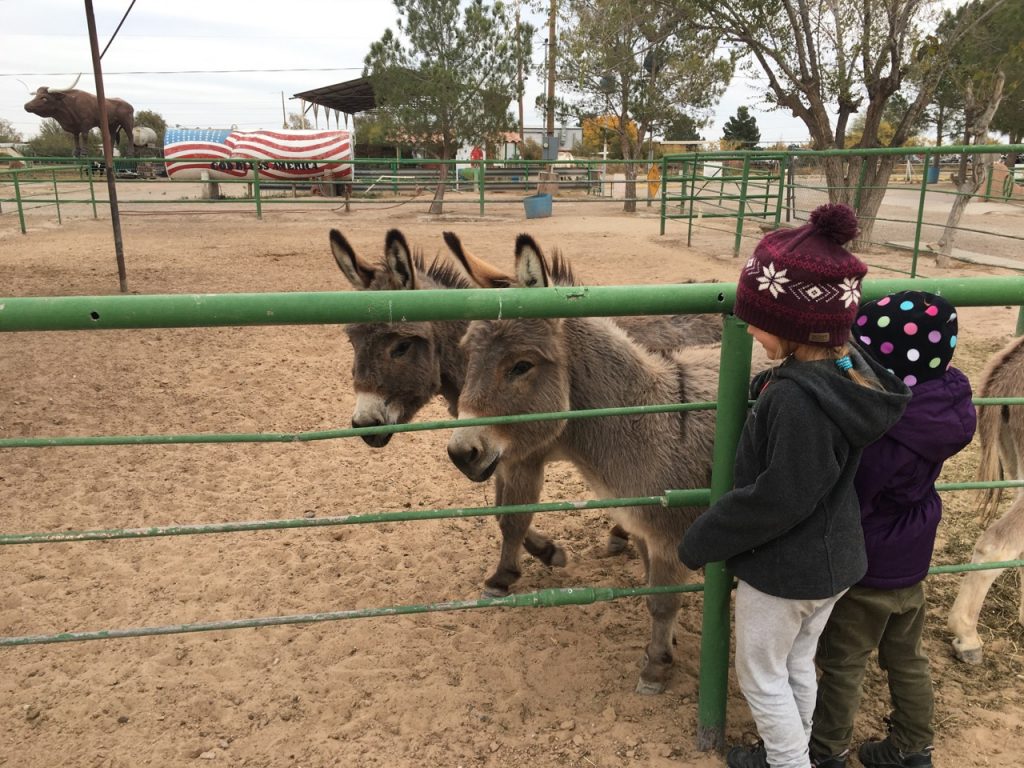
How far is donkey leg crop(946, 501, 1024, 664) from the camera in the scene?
295cm

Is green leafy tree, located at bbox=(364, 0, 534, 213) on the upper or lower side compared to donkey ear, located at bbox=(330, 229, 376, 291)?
upper

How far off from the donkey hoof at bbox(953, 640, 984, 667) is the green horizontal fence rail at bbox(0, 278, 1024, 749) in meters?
1.04

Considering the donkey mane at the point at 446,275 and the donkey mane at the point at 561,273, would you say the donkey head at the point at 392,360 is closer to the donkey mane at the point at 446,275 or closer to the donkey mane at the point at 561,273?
the donkey mane at the point at 446,275

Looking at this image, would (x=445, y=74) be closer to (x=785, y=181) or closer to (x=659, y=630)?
(x=785, y=181)

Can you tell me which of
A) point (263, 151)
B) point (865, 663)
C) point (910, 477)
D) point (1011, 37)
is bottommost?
point (865, 663)

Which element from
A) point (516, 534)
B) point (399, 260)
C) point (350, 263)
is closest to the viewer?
point (516, 534)

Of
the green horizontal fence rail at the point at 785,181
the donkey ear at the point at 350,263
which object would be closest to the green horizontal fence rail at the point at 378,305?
the donkey ear at the point at 350,263

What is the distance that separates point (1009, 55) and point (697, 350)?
12.4 meters

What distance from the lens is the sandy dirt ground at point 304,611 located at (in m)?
2.53

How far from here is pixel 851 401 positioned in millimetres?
1646

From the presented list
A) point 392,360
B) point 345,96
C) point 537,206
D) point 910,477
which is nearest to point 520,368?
point 392,360

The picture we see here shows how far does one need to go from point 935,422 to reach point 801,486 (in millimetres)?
482

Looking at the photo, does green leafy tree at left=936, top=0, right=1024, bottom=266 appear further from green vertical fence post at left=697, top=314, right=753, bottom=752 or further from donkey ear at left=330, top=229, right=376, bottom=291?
green vertical fence post at left=697, top=314, right=753, bottom=752

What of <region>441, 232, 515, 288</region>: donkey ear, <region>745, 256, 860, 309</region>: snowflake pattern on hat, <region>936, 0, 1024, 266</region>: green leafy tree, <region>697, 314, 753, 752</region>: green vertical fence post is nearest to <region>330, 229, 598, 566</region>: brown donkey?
<region>441, 232, 515, 288</region>: donkey ear
